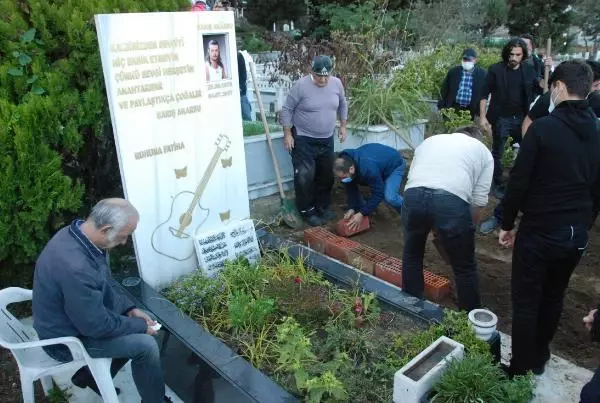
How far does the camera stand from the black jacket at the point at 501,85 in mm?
6141

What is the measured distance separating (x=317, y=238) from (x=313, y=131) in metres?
1.21

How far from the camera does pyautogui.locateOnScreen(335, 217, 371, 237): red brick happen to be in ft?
18.1

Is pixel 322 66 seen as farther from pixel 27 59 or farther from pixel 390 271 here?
pixel 27 59

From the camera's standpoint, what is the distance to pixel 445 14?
14000 mm

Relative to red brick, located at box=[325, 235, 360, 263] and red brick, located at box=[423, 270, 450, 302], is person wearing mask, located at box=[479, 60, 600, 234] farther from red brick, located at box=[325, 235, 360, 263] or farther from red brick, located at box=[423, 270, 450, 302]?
red brick, located at box=[325, 235, 360, 263]

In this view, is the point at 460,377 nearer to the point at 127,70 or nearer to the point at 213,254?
the point at 213,254

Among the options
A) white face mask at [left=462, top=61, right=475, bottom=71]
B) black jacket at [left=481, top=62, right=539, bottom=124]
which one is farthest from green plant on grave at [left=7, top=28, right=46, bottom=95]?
white face mask at [left=462, top=61, right=475, bottom=71]

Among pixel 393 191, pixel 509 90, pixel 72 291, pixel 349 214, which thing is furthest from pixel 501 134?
pixel 72 291

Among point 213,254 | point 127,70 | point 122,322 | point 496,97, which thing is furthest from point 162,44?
point 496,97

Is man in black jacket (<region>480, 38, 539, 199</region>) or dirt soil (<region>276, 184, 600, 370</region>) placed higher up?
man in black jacket (<region>480, 38, 539, 199</region>)

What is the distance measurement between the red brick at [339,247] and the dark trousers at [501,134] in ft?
8.24

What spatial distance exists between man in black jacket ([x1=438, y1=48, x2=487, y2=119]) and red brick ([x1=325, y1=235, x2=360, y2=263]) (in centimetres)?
317

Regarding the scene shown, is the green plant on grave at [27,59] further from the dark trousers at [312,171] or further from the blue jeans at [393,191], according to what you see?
the blue jeans at [393,191]

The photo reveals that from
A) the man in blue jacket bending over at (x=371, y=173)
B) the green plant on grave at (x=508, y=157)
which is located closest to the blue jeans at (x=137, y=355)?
the man in blue jacket bending over at (x=371, y=173)
